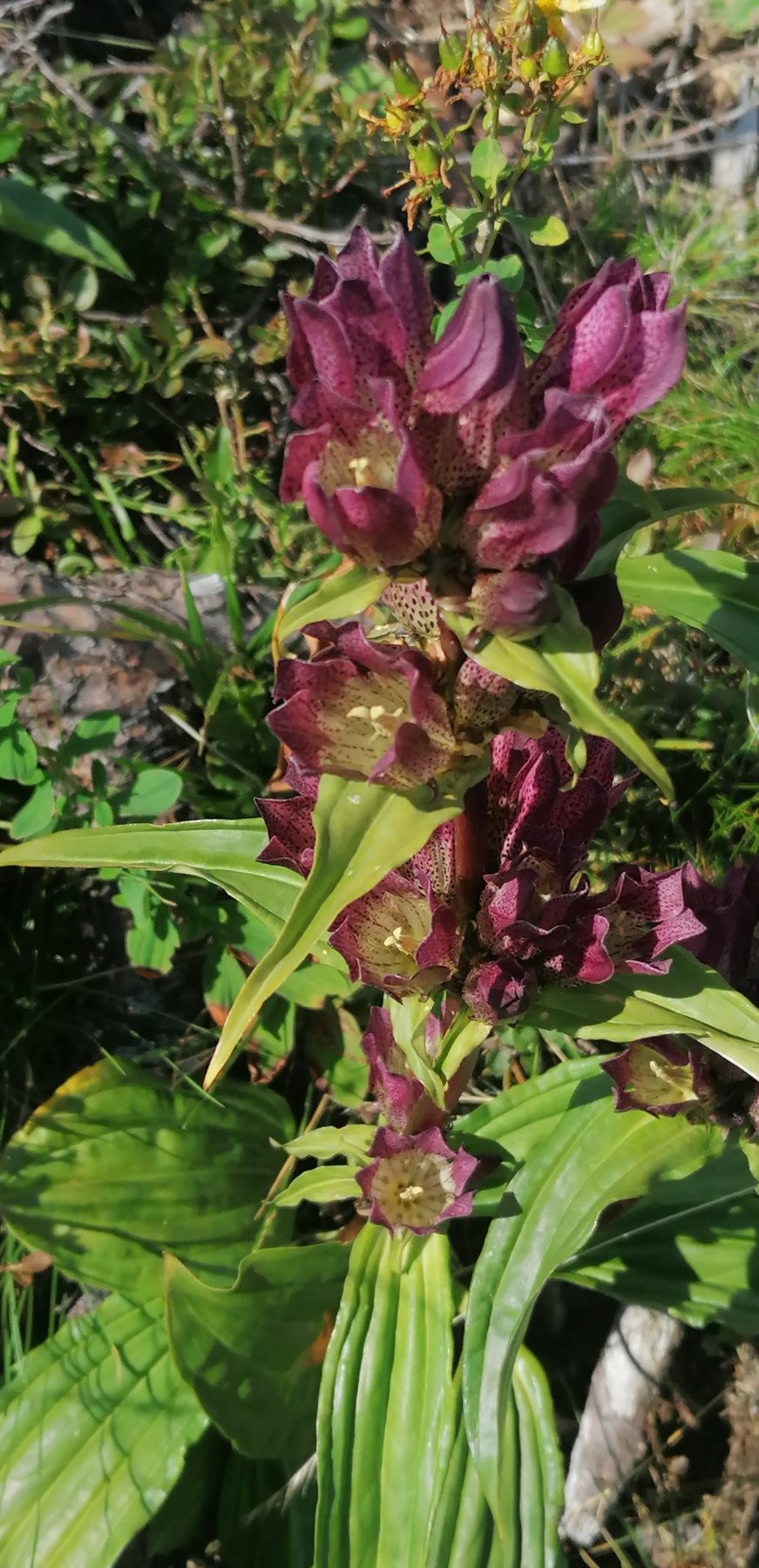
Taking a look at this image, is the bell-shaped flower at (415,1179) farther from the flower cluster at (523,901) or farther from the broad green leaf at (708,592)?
the broad green leaf at (708,592)

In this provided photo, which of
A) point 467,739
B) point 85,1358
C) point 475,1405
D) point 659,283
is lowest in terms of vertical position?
point 85,1358

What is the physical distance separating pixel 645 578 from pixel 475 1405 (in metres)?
1.15

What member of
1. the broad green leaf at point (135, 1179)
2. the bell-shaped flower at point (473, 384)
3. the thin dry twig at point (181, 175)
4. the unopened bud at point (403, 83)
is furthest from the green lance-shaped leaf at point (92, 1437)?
the thin dry twig at point (181, 175)

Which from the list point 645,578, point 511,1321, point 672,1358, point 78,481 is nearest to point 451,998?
point 511,1321

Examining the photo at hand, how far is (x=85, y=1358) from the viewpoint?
1.94 metres

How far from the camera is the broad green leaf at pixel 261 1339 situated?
1.67 metres

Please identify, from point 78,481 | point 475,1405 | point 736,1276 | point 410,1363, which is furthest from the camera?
point 78,481

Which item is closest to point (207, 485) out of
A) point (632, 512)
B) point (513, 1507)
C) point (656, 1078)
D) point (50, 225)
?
point (50, 225)

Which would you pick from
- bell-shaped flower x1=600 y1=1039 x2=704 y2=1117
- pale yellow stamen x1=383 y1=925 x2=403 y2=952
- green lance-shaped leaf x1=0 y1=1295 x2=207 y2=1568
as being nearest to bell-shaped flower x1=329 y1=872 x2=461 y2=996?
pale yellow stamen x1=383 y1=925 x2=403 y2=952

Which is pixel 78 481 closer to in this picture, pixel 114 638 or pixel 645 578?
pixel 114 638

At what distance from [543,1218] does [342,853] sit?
896mm

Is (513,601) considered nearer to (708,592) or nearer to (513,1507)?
(708,592)

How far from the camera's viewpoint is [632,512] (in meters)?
1.17

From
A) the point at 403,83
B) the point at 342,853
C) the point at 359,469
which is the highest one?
the point at 403,83
